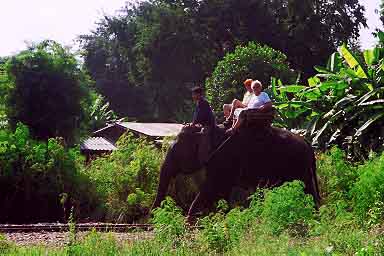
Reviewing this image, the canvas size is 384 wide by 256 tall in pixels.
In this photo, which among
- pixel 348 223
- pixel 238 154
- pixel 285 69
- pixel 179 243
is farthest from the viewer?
pixel 285 69

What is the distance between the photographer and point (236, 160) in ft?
37.7

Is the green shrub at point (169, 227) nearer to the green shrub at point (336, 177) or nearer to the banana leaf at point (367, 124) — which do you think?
the green shrub at point (336, 177)

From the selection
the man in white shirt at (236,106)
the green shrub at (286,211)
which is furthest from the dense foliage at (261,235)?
the man in white shirt at (236,106)

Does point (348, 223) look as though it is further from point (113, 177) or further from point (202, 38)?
point (202, 38)

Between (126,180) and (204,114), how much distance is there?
3253 mm

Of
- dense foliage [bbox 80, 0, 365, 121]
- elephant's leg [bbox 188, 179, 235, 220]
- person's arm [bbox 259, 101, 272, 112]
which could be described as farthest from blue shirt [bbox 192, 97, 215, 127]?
dense foliage [bbox 80, 0, 365, 121]

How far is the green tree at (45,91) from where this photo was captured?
54.0 ft

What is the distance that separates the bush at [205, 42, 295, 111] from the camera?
26.9 m

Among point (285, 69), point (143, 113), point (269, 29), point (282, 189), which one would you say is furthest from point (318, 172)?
point (143, 113)

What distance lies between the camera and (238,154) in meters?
11.5

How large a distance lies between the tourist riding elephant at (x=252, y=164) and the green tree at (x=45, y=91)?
622 centimetres

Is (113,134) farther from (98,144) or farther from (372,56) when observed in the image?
(372,56)

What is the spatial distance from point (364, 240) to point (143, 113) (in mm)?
44396

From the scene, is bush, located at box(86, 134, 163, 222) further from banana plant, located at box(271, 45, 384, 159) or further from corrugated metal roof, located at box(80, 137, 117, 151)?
corrugated metal roof, located at box(80, 137, 117, 151)
